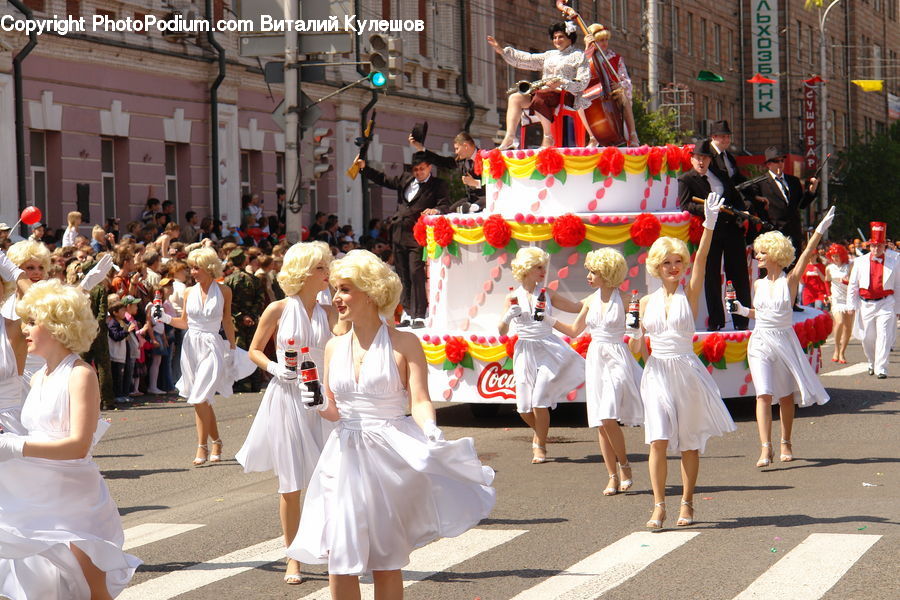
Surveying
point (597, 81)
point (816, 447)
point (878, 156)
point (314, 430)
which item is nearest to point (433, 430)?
point (314, 430)

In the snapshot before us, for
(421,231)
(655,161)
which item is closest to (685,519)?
(655,161)

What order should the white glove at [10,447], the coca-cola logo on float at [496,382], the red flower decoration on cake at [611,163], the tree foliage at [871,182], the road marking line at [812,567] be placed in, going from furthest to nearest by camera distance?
1. the tree foliage at [871,182]
2. the red flower decoration on cake at [611,163]
3. the coca-cola logo on float at [496,382]
4. the road marking line at [812,567]
5. the white glove at [10,447]

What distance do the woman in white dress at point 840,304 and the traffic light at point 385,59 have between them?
7.53 m

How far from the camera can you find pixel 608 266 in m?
11.3

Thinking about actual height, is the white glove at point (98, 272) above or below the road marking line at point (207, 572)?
above

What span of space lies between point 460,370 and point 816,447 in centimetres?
389

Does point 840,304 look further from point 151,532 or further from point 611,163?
point 151,532

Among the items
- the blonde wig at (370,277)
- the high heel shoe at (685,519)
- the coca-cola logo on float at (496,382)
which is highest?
the blonde wig at (370,277)

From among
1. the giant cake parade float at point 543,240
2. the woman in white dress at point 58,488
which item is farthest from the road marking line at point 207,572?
the giant cake parade float at point 543,240

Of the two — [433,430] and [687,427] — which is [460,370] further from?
[433,430]

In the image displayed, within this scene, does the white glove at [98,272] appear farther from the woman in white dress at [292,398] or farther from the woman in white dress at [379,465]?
the woman in white dress at [379,465]

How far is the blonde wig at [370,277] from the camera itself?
653 cm

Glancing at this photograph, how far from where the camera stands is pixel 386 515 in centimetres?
644

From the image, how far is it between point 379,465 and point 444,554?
2756 millimetres
